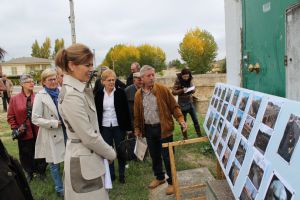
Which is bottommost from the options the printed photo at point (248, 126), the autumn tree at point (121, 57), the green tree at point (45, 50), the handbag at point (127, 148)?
the handbag at point (127, 148)

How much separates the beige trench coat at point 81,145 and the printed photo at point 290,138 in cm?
141

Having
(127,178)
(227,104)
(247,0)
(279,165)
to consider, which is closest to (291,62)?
(227,104)

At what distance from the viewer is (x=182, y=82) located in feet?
24.2

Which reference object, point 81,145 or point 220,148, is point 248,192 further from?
point 81,145

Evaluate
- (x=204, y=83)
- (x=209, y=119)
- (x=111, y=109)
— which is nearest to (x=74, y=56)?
(x=209, y=119)

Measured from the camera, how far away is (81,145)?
2.47m

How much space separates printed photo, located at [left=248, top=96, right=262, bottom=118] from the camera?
2.05m

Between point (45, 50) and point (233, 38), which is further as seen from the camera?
point (45, 50)

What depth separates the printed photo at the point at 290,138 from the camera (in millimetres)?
1404

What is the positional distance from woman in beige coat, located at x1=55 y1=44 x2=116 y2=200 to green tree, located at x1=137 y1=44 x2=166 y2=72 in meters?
60.7

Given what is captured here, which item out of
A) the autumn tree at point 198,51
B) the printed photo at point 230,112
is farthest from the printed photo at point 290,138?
the autumn tree at point 198,51

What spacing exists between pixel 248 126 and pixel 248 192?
0.48 metres

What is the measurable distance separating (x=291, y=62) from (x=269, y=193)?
235 cm

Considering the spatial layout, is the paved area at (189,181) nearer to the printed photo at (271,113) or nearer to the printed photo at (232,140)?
the printed photo at (232,140)
